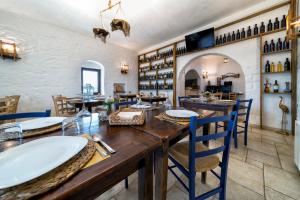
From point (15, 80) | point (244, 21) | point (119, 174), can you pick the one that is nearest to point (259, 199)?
point (119, 174)

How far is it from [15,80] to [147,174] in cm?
440

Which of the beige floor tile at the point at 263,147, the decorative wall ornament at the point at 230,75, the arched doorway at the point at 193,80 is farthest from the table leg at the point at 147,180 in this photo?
the decorative wall ornament at the point at 230,75

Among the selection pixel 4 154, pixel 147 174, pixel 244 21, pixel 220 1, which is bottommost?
pixel 147 174

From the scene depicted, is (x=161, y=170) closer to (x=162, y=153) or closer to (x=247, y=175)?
(x=162, y=153)

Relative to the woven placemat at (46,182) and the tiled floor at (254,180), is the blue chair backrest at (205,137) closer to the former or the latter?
the tiled floor at (254,180)

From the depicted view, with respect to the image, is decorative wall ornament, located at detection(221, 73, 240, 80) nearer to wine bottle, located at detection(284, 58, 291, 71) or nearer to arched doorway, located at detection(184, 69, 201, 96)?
arched doorway, located at detection(184, 69, 201, 96)

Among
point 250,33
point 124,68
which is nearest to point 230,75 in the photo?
point 250,33

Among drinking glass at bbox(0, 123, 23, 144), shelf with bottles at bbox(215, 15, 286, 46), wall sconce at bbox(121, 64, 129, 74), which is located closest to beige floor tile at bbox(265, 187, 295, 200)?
drinking glass at bbox(0, 123, 23, 144)

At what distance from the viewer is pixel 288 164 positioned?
1674mm

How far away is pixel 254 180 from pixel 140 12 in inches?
156

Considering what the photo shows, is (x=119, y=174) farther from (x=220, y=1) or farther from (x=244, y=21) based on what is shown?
(x=244, y=21)

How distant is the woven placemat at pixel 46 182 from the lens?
0.33 m

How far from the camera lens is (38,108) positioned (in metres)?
3.68

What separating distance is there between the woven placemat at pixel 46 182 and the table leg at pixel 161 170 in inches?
16.3
